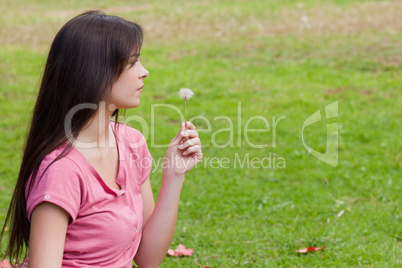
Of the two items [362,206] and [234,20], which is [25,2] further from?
[362,206]

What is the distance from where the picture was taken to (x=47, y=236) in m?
1.73

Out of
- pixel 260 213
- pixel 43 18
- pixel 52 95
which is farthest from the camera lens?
pixel 43 18

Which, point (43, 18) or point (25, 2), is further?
point (25, 2)

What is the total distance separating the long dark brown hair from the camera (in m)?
1.83

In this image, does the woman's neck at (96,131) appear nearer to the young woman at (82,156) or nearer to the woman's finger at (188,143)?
the young woman at (82,156)

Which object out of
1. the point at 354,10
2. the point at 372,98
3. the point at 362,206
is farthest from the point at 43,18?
the point at 362,206

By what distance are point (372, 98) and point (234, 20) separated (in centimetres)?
552

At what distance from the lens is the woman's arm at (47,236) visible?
5.65 feet

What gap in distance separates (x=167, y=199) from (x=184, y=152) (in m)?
0.21

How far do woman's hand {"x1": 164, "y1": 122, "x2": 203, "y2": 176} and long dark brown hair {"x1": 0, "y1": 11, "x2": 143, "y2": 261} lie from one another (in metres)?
0.34

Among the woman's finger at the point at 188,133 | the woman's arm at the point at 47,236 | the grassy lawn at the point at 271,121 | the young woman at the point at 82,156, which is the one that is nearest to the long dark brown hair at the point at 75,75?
the young woman at the point at 82,156

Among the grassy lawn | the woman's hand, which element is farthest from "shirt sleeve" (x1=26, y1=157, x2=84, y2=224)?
the grassy lawn

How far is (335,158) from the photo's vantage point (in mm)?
5016

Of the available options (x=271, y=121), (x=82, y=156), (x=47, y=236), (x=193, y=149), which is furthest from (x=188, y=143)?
(x=271, y=121)
